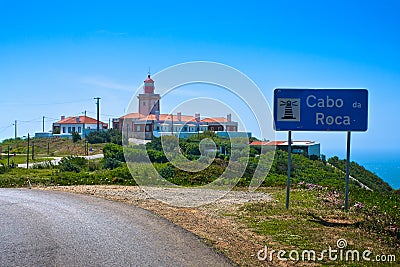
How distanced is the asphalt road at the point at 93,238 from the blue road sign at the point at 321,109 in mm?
4065

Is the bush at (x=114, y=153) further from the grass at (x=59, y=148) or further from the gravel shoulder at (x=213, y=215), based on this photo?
the grass at (x=59, y=148)

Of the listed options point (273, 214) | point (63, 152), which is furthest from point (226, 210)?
point (63, 152)

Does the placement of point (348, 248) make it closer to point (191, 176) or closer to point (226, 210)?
point (226, 210)

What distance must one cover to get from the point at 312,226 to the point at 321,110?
319 centimetres

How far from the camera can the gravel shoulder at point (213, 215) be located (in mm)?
7613

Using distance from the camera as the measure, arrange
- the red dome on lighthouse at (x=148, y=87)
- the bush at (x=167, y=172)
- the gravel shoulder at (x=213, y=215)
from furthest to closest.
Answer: the bush at (x=167, y=172) < the red dome on lighthouse at (x=148, y=87) < the gravel shoulder at (x=213, y=215)

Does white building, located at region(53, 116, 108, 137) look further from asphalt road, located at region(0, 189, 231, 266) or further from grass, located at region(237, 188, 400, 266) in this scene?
grass, located at region(237, 188, 400, 266)

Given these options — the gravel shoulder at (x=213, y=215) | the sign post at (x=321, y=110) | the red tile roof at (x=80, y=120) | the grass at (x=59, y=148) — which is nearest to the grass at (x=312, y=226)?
the gravel shoulder at (x=213, y=215)

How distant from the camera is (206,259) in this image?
6840mm

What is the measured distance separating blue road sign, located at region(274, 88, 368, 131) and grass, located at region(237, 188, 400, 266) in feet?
6.70

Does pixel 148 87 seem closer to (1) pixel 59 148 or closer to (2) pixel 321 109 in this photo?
(2) pixel 321 109

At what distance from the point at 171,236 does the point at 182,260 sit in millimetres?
1614

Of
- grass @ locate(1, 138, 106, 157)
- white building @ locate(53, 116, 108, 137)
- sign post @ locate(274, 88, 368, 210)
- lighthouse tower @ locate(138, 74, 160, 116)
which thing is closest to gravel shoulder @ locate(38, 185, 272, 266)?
sign post @ locate(274, 88, 368, 210)

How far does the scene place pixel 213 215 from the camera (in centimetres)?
1083
